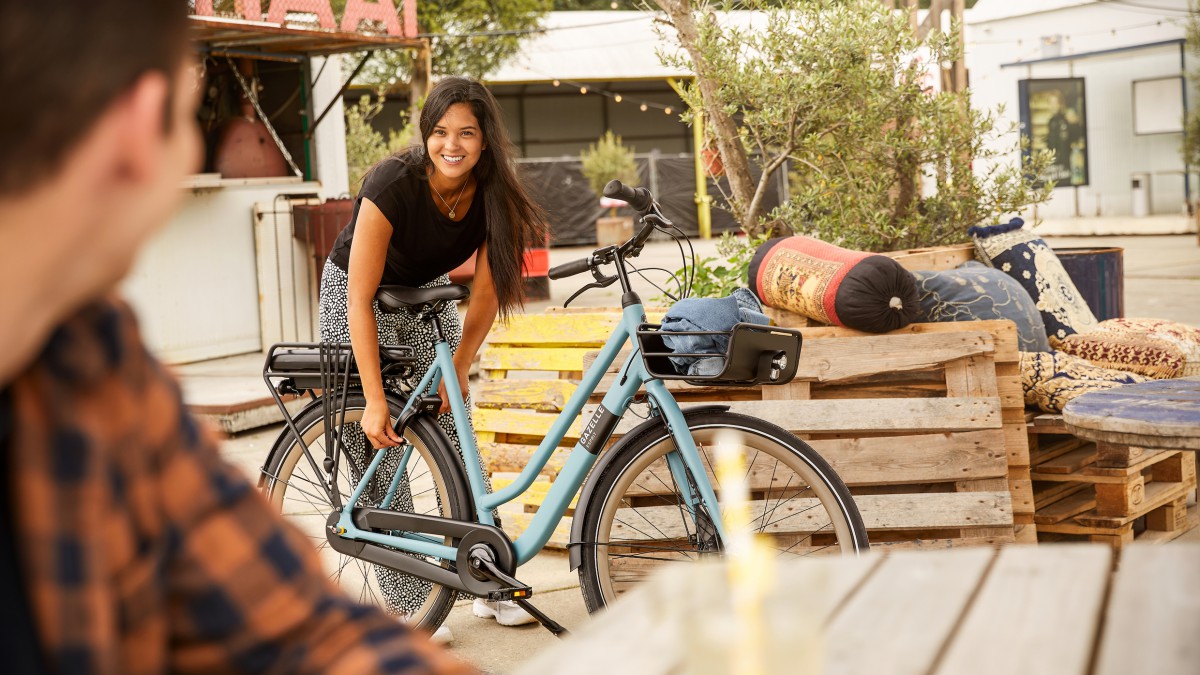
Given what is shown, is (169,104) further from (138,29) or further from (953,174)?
(953,174)

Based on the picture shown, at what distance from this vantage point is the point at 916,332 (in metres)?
4.01

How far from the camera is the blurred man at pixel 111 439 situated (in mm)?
793

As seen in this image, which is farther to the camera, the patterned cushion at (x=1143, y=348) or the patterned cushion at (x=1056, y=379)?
the patterned cushion at (x=1143, y=348)

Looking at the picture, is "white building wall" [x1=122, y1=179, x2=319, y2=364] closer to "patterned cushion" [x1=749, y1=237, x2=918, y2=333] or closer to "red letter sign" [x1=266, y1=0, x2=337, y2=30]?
"red letter sign" [x1=266, y1=0, x2=337, y2=30]

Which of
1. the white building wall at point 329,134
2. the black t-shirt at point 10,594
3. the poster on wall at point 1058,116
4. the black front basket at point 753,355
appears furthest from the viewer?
the poster on wall at point 1058,116

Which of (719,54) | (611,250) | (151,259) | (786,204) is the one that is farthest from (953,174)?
(151,259)

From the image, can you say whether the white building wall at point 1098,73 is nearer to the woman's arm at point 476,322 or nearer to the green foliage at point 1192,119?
the green foliage at point 1192,119

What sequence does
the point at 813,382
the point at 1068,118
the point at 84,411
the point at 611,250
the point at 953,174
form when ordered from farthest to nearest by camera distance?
the point at 1068,118
the point at 953,174
the point at 813,382
the point at 611,250
the point at 84,411

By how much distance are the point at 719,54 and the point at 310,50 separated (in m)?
6.05

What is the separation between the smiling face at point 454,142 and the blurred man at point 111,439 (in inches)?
94.8

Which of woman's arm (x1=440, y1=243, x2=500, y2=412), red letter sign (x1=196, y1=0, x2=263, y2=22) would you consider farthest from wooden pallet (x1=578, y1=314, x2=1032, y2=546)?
red letter sign (x1=196, y1=0, x2=263, y2=22)

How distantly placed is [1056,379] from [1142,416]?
3.57 feet

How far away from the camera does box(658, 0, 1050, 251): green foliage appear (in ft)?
17.5

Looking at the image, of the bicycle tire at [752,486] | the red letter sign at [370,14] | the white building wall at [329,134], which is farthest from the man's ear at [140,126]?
the white building wall at [329,134]
